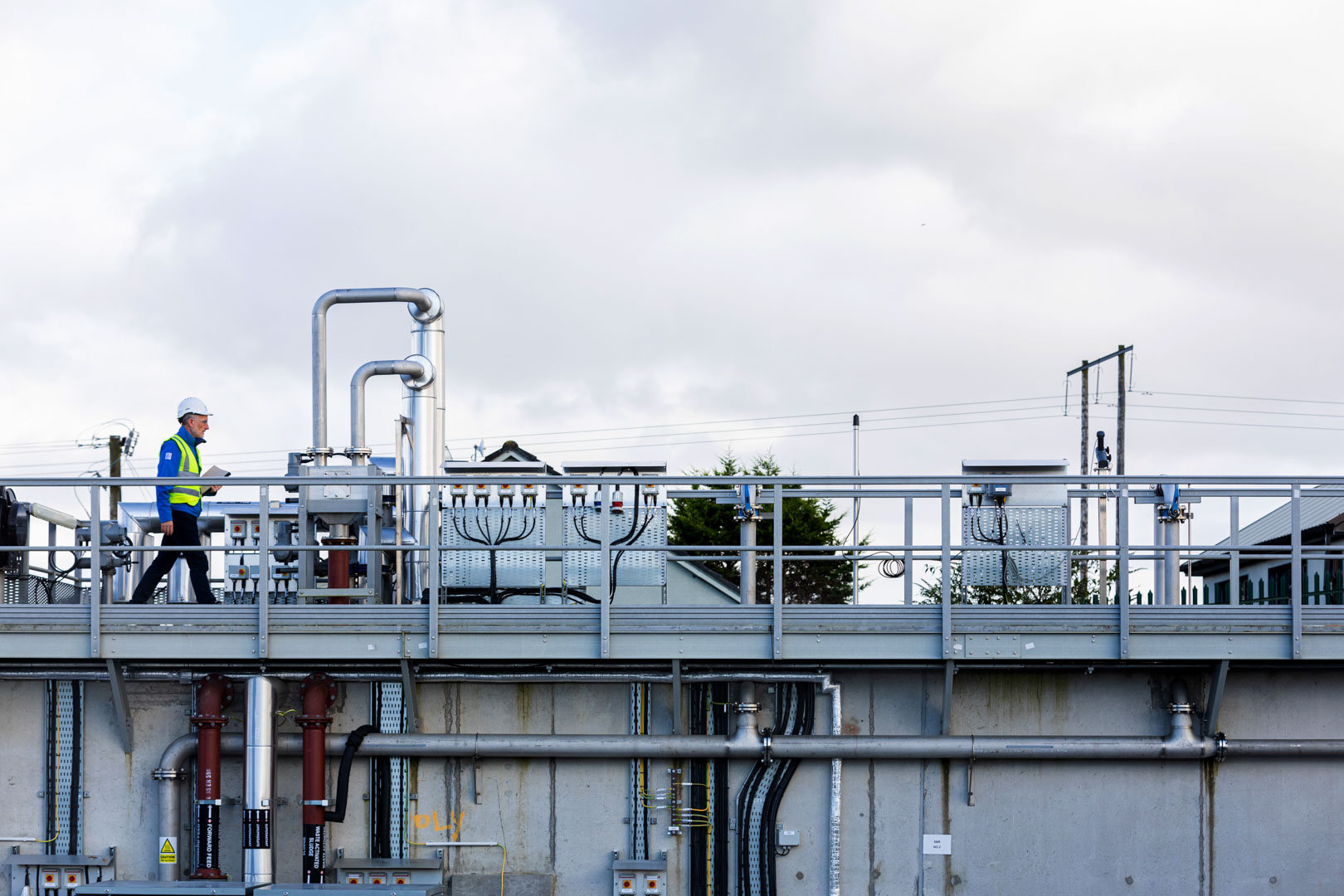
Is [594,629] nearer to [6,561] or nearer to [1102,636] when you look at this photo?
[1102,636]

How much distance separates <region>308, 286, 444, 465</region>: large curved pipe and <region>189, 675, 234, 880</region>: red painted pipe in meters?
2.82

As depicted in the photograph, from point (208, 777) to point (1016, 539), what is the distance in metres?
7.60

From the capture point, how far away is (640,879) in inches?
502

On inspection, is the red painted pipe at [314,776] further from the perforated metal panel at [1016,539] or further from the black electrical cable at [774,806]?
the perforated metal panel at [1016,539]

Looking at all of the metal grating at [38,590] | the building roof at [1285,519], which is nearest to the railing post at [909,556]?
the metal grating at [38,590]

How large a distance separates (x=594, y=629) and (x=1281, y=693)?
619 centimetres

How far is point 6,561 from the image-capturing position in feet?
47.2

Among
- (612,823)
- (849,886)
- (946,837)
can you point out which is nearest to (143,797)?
(612,823)

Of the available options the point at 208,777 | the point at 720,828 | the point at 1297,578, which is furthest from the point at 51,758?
the point at 1297,578

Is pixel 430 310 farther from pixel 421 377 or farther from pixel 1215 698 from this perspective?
pixel 1215 698

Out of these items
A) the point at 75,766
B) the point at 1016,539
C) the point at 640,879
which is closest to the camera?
the point at 640,879

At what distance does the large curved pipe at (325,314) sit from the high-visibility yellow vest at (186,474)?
4.32ft

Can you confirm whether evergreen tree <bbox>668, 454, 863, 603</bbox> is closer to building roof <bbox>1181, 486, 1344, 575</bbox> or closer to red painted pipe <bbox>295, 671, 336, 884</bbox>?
building roof <bbox>1181, 486, 1344, 575</bbox>

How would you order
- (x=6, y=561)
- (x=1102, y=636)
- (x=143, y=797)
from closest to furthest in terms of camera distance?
(x=1102, y=636) < (x=143, y=797) < (x=6, y=561)
